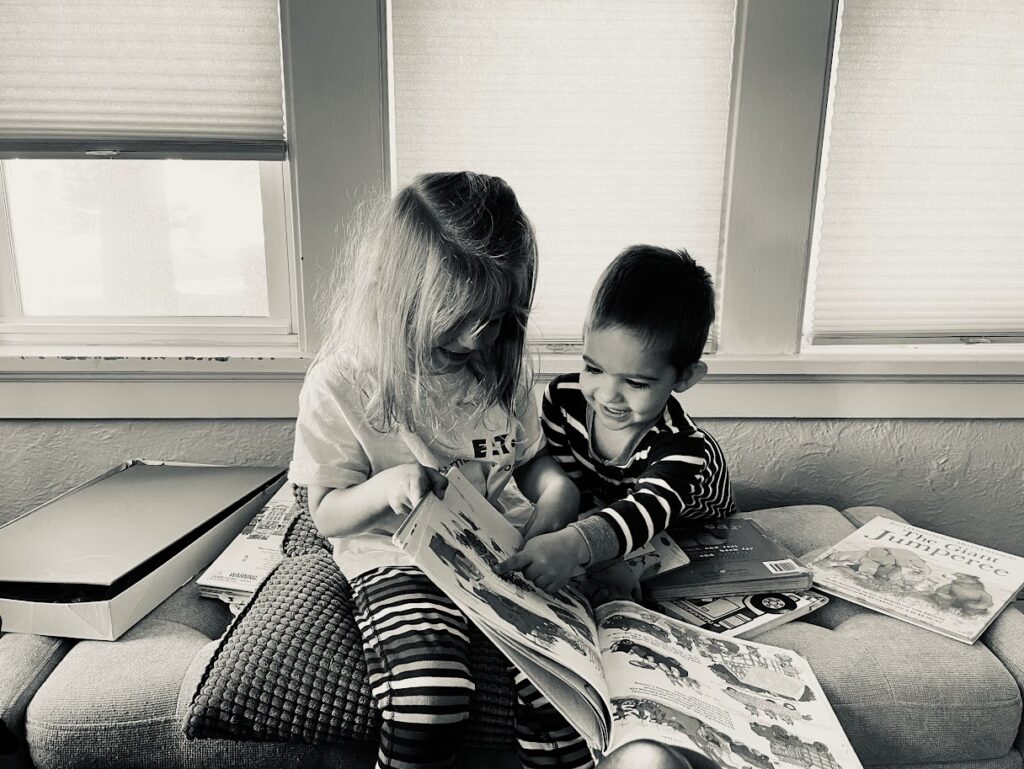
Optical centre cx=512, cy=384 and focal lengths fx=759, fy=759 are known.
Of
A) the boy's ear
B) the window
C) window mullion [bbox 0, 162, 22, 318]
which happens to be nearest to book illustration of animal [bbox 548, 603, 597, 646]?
the boy's ear

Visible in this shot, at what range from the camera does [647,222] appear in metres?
1.59

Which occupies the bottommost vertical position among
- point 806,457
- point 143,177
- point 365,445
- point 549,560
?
point 806,457

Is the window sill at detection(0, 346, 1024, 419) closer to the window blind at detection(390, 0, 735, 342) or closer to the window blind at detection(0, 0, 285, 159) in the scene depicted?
the window blind at detection(390, 0, 735, 342)

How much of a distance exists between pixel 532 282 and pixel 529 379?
0.22 metres

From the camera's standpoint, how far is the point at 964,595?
46.1 inches

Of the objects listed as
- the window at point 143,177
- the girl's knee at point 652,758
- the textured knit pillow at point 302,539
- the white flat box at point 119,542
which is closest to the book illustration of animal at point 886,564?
the girl's knee at point 652,758

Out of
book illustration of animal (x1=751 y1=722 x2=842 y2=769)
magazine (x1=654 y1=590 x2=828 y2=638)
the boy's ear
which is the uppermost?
the boy's ear

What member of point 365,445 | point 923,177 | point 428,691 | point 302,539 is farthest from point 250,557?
point 923,177

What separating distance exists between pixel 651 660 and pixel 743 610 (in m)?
0.25

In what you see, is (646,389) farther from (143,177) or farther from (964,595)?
(143,177)

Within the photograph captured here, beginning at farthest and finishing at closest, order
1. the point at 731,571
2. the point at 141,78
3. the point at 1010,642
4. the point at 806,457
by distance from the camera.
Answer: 1. the point at 806,457
2. the point at 141,78
3. the point at 731,571
4. the point at 1010,642

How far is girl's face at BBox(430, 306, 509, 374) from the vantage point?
1018 mm

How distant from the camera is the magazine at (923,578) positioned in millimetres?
1128

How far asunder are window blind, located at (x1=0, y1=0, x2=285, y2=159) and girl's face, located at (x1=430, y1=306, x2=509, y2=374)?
0.64 metres
